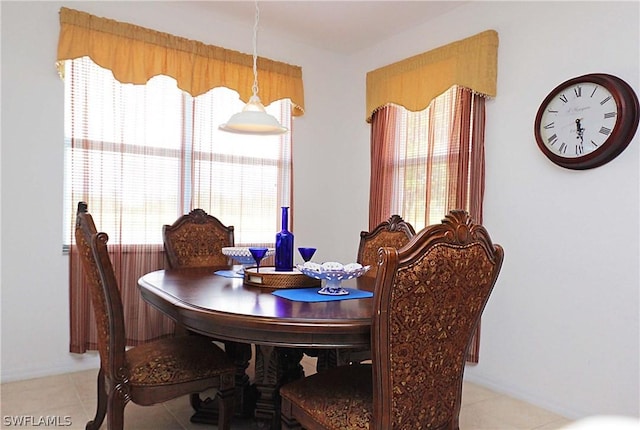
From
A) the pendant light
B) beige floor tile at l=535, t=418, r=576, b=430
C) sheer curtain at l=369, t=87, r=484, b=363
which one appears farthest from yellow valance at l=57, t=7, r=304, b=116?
beige floor tile at l=535, t=418, r=576, b=430

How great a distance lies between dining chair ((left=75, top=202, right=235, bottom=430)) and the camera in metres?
1.74

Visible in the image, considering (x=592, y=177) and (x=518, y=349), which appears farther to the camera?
(x=518, y=349)

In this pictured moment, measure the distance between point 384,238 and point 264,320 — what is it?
1537mm

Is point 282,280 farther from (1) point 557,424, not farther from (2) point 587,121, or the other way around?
(2) point 587,121

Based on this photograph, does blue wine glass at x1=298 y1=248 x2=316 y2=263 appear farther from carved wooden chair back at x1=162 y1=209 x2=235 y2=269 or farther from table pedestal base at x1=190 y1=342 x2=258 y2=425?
carved wooden chair back at x1=162 y1=209 x2=235 y2=269

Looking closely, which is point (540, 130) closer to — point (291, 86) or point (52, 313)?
point (291, 86)

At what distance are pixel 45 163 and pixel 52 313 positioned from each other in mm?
981

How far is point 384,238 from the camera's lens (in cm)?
293

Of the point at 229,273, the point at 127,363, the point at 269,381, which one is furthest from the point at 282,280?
the point at 127,363

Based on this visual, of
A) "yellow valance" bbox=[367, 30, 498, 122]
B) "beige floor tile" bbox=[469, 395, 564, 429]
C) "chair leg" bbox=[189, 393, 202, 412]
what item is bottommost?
"beige floor tile" bbox=[469, 395, 564, 429]

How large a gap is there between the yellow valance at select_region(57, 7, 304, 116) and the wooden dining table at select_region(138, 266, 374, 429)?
64.8 inches

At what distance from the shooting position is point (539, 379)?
281cm

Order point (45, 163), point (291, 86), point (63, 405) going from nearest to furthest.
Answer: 1. point (63, 405)
2. point (45, 163)
3. point (291, 86)

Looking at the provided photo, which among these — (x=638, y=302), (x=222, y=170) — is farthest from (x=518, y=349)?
(x=222, y=170)
